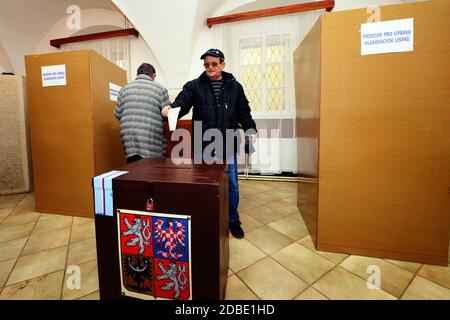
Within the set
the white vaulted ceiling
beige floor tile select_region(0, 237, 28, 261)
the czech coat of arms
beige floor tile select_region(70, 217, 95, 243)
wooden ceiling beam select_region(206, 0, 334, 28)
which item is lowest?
beige floor tile select_region(0, 237, 28, 261)

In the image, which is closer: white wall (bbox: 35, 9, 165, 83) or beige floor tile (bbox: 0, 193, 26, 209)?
beige floor tile (bbox: 0, 193, 26, 209)

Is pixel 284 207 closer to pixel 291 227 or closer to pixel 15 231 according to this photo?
pixel 291 227

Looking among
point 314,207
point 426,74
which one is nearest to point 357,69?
point 426,74

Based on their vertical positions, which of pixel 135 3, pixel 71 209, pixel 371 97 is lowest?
pixel 71 209

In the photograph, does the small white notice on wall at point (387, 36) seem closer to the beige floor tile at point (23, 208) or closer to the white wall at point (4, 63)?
the beige floor tile at point (23, 208)

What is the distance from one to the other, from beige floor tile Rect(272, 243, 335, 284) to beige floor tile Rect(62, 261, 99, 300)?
1.05 metres

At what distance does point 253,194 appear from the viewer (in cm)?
274

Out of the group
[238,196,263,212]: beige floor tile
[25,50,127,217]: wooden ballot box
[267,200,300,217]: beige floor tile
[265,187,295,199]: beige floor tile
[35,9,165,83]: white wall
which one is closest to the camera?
[25,50,127,217]: wooden ballot box

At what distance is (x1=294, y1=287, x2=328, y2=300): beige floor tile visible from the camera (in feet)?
3.54

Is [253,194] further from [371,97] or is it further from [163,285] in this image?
[163,285]

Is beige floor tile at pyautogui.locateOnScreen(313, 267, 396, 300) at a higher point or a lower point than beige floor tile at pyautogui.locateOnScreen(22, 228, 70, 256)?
lower

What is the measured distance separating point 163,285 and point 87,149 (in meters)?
1.60

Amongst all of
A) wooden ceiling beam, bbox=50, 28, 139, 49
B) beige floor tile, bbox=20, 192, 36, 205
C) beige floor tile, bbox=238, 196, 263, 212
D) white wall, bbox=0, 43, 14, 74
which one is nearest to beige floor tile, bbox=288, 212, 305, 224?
beige floor tile, bbox=238, 196, 263, 212

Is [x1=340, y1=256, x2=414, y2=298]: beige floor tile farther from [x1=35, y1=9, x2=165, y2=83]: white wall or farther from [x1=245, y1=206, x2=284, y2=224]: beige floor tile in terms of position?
[x1=35, y1=9, x2=165, y2=83]: white wall
